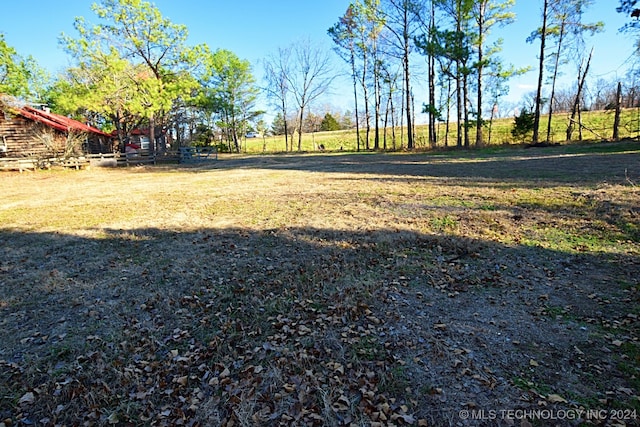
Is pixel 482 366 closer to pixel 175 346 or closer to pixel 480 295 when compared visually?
pixel 480 295

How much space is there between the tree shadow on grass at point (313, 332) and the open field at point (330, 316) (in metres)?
0.02

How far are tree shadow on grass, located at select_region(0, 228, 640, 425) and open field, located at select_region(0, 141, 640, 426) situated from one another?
2 centimetres

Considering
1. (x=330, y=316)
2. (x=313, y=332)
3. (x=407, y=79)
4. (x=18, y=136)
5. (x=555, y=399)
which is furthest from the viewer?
(x=407, y=79)

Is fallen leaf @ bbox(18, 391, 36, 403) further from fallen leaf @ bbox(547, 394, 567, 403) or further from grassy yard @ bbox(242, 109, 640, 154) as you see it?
grassy yard @ bbox(242, 109, 640, 154)

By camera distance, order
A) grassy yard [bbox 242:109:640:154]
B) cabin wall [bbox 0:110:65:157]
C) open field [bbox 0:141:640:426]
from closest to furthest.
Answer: open field [bbox 0:141:640:426], cabin wall [bbox 0:110:65:157], grassy yard [bbox 242:109:640:154]

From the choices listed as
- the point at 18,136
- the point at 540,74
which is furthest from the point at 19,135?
the point at 540,74

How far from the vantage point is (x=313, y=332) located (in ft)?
11.4

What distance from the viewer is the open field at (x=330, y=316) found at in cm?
254

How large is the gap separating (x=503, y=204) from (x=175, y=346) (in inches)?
294

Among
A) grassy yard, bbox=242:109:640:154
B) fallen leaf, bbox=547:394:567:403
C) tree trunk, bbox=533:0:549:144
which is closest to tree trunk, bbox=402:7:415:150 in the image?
grassy yard, bbox=242:109:640:154

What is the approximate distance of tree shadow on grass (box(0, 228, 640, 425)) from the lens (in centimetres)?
257

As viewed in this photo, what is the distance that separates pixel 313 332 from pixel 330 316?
34 cm

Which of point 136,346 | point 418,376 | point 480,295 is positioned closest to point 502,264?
point 480,295

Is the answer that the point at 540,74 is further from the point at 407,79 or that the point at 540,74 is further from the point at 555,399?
the point at 555,399
